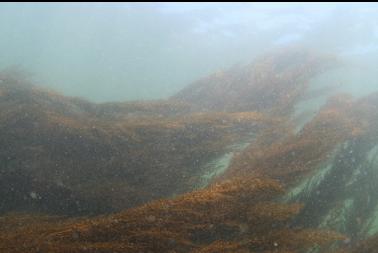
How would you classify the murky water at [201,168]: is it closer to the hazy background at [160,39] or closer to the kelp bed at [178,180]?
the kelp bed at [178,180]

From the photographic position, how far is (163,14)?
1992cm

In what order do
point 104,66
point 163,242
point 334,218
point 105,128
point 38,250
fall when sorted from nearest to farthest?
point 38,250 < point 163,242 < point 334,218 < point 105,128 < point 104,66

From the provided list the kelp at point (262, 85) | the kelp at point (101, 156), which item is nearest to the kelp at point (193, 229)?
the kelp at point (101, 156)

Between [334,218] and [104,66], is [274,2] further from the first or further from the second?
[104,66]

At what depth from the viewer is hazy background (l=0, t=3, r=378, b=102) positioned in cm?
1677

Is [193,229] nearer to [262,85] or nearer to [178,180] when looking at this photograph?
[178,180]

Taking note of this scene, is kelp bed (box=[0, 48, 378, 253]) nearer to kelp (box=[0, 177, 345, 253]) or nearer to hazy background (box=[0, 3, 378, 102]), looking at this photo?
kelp (box=[0, 177, 345, 253])

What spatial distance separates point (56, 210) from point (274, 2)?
1329 cm

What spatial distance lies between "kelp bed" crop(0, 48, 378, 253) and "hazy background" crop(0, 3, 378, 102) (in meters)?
6.85

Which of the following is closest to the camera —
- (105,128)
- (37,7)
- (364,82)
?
(105,128)

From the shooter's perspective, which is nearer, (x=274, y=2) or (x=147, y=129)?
(x=147, y=129)

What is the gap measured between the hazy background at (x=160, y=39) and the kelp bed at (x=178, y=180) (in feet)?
22.5

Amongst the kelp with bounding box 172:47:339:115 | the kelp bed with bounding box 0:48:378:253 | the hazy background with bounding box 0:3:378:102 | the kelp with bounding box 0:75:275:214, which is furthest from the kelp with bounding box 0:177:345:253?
the hazy background with bounding box 0:3:378:102

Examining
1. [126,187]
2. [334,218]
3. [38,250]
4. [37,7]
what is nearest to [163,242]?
[38,250]
